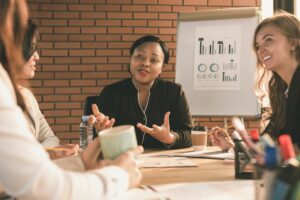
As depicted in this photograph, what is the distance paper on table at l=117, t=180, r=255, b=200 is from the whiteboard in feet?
6.81

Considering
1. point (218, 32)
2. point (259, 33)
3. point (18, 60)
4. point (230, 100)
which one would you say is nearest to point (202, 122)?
point (230, 100)

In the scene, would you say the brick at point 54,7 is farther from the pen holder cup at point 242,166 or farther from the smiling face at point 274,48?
the pen holder cup at point 242,166

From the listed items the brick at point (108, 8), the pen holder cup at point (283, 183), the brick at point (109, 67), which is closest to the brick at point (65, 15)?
the brick at point (108, 8)

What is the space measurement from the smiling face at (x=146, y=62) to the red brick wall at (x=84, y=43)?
121 cm

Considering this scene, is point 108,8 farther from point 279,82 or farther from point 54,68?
point 279,82

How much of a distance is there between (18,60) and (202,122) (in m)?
3.10

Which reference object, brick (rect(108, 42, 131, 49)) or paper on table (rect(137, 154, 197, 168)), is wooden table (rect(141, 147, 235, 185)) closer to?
paper on table (rect(137, 154, 197, 168))

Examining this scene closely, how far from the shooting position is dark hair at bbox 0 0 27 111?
0.78 metres

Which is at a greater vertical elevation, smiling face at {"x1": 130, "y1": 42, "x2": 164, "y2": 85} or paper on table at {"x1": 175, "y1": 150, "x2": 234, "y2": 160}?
smiling face at {"x1": 130, "y1": 42, "x2": 164, "y2": 85}

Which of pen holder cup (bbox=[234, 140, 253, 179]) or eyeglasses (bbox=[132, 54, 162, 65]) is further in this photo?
eyeglasses (bbox=[132, 54, 162, 65])

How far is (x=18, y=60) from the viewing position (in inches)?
34.8

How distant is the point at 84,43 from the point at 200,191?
290cm

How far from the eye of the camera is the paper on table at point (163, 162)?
1505 mm

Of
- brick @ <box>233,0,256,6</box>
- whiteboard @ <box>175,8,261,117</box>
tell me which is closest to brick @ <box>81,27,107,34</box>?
whiteboard @ <box>175,8,261,117</box>
